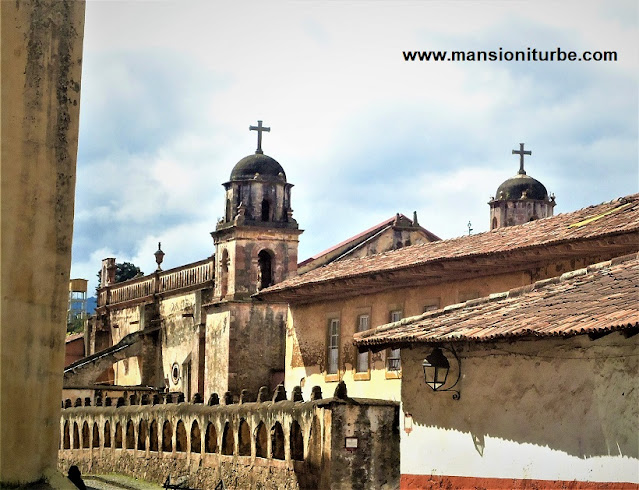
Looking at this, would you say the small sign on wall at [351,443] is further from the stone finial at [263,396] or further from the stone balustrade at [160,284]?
the stone balustrade at [160,284]

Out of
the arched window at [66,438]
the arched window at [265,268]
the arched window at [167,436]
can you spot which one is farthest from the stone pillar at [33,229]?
the arched window at [265,268]

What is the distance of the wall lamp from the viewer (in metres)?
17.0

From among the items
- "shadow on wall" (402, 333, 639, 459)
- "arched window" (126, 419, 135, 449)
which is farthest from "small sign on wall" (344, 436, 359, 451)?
"arched window" (126, 419, 135, 449)

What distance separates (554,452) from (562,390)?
719mm

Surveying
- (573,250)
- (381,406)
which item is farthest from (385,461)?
(573,250)

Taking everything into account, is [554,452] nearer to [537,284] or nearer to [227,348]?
[537,284]

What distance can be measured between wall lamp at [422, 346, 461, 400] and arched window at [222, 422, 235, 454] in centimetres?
1051

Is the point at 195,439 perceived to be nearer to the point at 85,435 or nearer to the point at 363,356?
the point at 363,356

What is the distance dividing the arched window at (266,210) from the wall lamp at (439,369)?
24.7 m

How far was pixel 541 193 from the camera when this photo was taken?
47375 mm

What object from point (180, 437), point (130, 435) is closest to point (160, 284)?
point (130, 435)

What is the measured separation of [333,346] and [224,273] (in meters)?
12.9

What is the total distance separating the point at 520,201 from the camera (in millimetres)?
46906

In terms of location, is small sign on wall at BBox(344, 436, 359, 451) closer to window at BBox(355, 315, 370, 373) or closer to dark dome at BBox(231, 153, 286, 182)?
window at BBox(355, 315, 370, 373)
